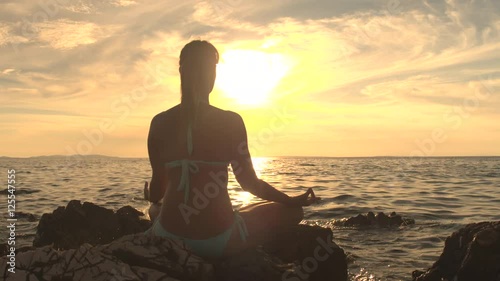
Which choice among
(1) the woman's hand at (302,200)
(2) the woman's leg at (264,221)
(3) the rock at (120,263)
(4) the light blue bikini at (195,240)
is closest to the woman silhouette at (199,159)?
(4) the light blue bikini at (195,240)

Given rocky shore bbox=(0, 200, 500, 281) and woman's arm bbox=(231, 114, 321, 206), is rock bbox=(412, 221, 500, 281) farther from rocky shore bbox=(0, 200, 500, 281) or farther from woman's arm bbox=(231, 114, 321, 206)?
woman's arm bbox=(231, 114, 321, 206)

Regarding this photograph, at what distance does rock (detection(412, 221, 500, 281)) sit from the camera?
5184 mm

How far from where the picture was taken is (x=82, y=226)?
988 cm

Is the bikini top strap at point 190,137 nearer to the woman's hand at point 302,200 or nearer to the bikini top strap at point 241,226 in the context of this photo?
the bikini top strap at point 241,226

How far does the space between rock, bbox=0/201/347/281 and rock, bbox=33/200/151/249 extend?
515 cm

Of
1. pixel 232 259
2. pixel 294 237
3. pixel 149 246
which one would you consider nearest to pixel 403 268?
pixel 294 237

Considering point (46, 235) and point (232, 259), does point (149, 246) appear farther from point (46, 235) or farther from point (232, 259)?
point (46, 235)

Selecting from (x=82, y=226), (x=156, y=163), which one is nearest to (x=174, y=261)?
(x=156, y=163)

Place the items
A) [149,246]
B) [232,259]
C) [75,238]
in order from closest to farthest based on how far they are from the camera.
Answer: [149,246], [232,259], [75,238]

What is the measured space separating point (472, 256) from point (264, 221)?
8.91ft

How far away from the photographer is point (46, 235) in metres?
9.62

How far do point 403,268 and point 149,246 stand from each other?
6392mm

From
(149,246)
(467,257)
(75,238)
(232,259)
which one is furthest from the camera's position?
(75,238)

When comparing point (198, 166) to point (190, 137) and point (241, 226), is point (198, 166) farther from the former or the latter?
point (241, 226)
